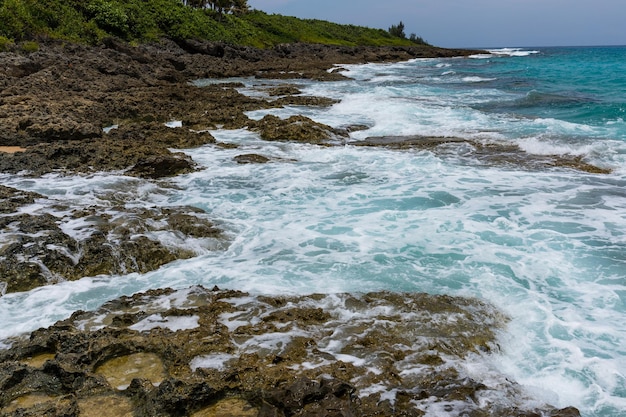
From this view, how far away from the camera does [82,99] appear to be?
15938 mm

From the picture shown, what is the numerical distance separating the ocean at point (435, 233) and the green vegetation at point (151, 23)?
21.2 metres

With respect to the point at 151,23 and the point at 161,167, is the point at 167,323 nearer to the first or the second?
the point at 161,167

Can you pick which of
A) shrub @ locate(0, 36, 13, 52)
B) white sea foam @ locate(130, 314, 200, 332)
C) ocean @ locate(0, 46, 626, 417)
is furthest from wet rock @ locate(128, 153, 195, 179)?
shrub @ locate(0, 36, 13, 52)

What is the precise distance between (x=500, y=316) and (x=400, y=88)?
24687 millimetres

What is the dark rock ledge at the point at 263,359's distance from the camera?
3.31 metres

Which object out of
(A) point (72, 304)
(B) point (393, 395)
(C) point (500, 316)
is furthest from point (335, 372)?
(A) point (72, 304)

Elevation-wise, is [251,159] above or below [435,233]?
above

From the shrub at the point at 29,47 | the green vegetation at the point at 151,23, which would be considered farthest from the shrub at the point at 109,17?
the shrub at the point at 29,47

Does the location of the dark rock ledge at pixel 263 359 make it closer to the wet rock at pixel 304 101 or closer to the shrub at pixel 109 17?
the wet rock at pixel 304 101

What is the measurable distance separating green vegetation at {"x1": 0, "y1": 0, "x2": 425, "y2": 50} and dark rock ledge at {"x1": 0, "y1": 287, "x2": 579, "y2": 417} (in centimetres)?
2583

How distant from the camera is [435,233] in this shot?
7.56 m

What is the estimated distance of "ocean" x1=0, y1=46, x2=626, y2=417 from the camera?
4.91m

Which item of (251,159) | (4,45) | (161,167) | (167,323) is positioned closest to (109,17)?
(4,45)

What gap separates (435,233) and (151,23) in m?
41.9
